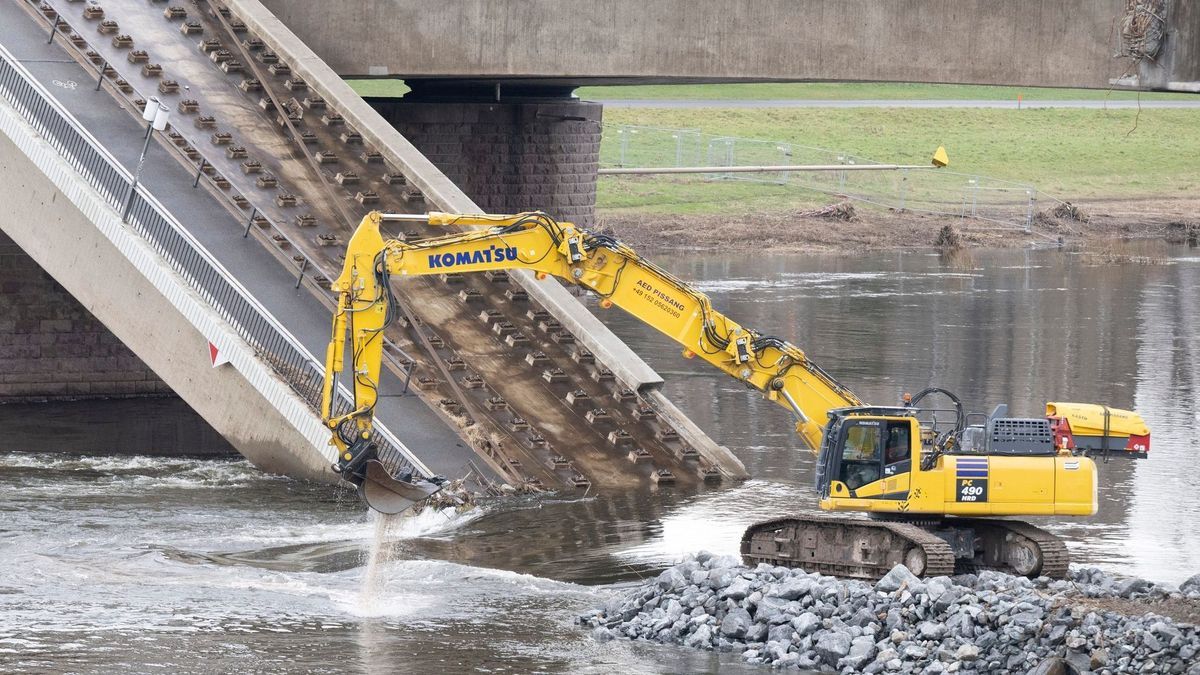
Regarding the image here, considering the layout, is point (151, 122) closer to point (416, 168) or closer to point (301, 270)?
point (301, 270)

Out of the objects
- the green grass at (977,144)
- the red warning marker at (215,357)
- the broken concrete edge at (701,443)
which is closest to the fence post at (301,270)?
the red warning marker at (215,357)

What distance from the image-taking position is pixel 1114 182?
77.2 metres

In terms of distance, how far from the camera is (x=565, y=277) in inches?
1029

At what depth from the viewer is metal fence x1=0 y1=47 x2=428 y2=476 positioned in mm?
30344

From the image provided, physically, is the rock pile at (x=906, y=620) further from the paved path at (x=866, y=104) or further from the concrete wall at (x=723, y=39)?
the paved path at (x=866, y=104)

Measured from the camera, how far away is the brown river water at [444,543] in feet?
70.7

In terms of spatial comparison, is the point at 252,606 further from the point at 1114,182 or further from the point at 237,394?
the point at 1114,182

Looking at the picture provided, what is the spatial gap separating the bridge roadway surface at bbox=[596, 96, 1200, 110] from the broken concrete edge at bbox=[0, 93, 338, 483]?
49873mm

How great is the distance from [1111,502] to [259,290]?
43.8 ft

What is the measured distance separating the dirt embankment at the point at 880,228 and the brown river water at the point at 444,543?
22.8 meters

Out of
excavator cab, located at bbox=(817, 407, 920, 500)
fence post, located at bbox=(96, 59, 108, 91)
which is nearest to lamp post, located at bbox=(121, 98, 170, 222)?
fence post, located at bbox=(96, 59, 108, 91)

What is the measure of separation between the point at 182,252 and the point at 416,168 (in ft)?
17.5

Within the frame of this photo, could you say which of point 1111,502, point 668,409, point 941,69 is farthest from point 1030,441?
point 941,69

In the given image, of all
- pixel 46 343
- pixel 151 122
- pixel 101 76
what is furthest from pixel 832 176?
pixel 151 122
